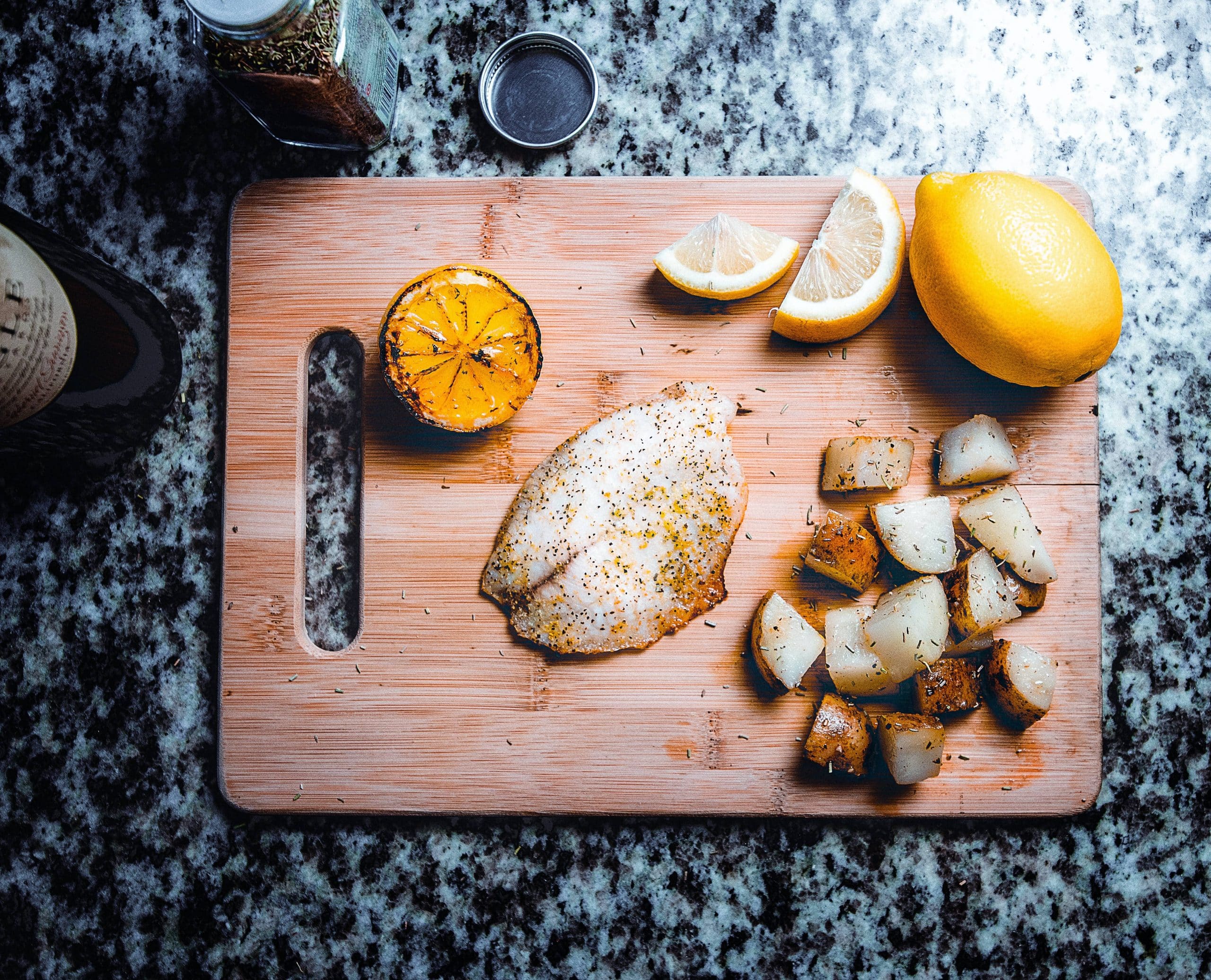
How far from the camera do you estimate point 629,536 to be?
153cm

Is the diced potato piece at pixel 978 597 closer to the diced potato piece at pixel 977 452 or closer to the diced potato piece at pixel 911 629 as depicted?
the diced potato piece at pixel 911 629

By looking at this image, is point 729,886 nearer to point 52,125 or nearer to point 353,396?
point 353,396

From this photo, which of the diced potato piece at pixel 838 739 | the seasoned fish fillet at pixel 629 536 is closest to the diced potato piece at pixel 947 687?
the diced potato piece at pixel 838 739

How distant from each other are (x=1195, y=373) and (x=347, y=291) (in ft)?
5.68

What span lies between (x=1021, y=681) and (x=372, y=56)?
167cm

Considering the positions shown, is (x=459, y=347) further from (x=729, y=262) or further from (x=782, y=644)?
(x=782, y=644)

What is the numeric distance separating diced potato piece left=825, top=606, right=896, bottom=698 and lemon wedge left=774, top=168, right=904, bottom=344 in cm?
54

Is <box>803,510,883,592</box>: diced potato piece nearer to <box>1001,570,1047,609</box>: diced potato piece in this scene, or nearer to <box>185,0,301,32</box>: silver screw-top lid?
<box>1001,570,1047,609</box>: diced potato piece

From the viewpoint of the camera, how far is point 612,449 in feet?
5.01

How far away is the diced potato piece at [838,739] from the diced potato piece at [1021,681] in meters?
0.26

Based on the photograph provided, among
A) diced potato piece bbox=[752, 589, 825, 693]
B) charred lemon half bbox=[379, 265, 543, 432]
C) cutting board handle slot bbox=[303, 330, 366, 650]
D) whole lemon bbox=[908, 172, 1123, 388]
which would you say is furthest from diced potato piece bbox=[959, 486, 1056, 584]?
cutting board handle slot bbox=[303, 330, 366, 650]

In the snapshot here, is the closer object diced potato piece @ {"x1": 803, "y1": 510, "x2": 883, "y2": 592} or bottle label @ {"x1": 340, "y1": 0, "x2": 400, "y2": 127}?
bottle label @ {"x1": 340, "y1": 0, "x2": 400, "y2": 127}

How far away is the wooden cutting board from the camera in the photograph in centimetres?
154

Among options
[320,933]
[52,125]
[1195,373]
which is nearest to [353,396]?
[52,125]
